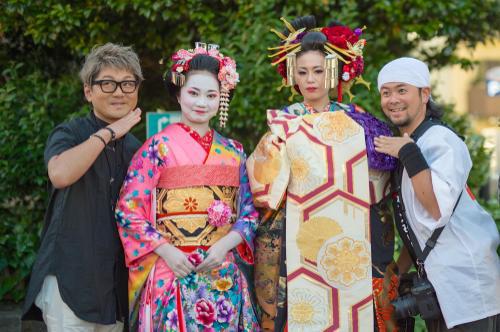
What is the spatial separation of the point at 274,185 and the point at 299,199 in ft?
0.43

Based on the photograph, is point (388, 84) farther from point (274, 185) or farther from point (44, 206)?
point (44, 206)

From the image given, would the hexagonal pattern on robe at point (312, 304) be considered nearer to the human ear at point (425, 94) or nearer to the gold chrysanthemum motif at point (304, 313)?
the gold chrysanthemum motif at point (304, 313)

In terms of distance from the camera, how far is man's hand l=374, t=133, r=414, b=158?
3125 mm

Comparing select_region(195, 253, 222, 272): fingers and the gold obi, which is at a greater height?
the gold obi

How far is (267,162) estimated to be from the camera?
324 cm

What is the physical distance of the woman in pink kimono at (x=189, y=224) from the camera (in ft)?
10.2

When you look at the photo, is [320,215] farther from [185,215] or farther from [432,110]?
[432,110]

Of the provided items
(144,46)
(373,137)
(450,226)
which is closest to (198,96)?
(373,137)

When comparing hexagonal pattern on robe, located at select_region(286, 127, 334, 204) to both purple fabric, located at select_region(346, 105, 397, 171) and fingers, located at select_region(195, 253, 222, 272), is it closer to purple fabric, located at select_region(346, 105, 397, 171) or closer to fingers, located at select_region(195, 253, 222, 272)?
purple fabric, located at select_region(346, 105, 397, 171)

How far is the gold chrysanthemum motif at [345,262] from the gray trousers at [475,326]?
16.0 inches

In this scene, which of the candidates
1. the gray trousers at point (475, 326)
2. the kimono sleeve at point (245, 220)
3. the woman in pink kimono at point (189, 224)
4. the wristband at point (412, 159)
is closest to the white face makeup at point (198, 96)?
the woman in pink kimono at point (189, 224)

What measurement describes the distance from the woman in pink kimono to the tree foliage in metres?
1.53

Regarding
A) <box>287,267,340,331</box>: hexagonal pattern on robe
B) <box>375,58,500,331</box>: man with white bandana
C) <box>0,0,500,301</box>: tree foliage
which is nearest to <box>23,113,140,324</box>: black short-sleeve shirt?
<box>287,267,340,331</box>: hexagonal pattern on robe

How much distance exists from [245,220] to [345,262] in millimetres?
489
